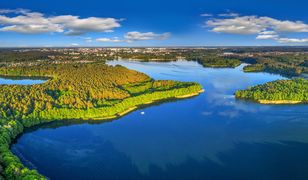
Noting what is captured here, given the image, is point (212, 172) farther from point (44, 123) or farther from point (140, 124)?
point (44, 123)

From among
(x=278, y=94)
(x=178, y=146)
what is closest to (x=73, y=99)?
(x=178, y=146)

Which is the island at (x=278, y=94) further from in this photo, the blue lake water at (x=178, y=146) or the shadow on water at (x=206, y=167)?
the shadow on water at (x=206, y=167)

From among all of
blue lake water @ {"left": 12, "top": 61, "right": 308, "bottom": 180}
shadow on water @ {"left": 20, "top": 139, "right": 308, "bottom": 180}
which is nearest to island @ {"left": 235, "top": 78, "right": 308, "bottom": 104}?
blue lake water @ {"left": 12, "top": 61, "right": 308, "bottom": 180}

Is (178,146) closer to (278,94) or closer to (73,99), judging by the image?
(73,99)

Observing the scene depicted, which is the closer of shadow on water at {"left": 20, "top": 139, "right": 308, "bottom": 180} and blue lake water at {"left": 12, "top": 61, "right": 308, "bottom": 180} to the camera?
shadow on water at {"left": 20, "top": 139, "right": 308, "bottom": 180}

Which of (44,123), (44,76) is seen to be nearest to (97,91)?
(44,123)

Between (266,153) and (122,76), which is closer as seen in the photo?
(266,153)

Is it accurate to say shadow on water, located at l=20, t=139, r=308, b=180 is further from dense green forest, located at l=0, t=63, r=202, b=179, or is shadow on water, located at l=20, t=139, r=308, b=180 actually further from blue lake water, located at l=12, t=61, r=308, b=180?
dense green forest, located at l=0, t=63, r=202, b=179
